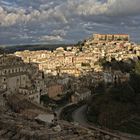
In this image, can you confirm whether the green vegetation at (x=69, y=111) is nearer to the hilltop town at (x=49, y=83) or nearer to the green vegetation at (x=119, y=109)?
the hilltop town at (x=49, y=83)

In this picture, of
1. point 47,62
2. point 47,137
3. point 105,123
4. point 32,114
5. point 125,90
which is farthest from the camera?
point 47,62

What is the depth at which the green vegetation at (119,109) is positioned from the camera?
1346 inches

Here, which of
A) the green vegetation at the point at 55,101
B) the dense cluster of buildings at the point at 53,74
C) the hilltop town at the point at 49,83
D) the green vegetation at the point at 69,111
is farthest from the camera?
the green vegetation at the point at 55,101

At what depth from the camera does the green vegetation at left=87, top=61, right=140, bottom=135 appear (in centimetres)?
3419

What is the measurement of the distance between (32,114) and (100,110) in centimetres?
821

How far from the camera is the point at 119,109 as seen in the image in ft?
121

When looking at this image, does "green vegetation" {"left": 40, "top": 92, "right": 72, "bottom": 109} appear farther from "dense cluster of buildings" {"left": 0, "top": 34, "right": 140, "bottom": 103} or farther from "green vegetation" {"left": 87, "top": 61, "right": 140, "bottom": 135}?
"green vegetation" {"left": 87, "top": 61, "right": 140, "bottom": 135}

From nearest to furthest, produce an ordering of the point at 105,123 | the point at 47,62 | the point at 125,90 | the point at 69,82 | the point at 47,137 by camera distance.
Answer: the point at 47,137
the point at 105,123
the point at 125,90
the point at 69,82
the point at 47,62

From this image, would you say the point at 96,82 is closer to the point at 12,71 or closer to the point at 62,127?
the point at 12,71

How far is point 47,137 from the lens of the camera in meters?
18.9

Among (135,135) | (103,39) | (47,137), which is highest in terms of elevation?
(103,39)

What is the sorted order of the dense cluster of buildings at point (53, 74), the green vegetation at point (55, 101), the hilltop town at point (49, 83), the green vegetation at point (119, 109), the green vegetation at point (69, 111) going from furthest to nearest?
the green vegetation at point (55, 101) < the dense cluster of buildings at point (53, 74) < the green vegetation at point (69, 111) < the green vegetation at point (119, 109) < the hilltop town at point (49, 83)

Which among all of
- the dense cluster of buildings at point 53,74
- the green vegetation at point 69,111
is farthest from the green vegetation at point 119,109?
the dense cluster of buildings at point 53,74

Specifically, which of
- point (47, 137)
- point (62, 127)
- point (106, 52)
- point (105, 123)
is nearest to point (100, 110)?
point (105, 123)
